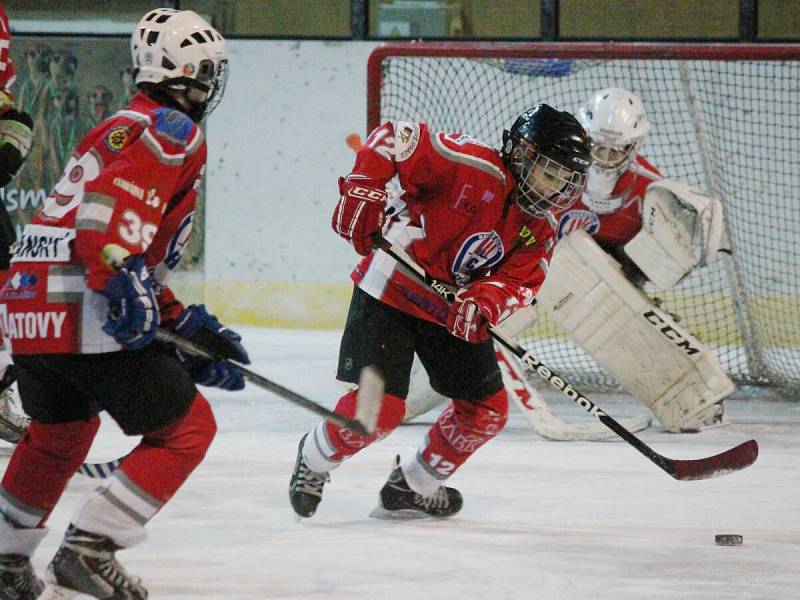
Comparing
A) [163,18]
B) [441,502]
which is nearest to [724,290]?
[441,502]

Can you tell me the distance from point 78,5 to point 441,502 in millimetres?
5236

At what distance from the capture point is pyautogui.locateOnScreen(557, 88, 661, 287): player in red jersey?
4.70 metres

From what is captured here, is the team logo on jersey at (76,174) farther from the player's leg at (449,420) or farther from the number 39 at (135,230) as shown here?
the player's leg at (449,420)

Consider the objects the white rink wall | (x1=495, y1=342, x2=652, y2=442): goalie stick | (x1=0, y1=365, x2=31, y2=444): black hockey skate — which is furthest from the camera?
the white rink wall

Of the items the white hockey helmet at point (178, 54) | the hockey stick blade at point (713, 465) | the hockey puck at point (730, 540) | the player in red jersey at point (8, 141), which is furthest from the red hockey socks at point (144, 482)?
the player in red jersey at point (8, 141)

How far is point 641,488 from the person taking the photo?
3.50 m

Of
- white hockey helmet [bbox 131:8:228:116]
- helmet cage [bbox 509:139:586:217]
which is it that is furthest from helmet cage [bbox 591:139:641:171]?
white hockey helmet [bbox 131:8:228:116]

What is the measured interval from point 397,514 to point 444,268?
60 cm

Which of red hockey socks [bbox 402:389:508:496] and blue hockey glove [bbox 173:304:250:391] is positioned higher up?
blue hockey glove [bbox 173:304:250:391]

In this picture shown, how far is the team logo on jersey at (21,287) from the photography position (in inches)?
85.4

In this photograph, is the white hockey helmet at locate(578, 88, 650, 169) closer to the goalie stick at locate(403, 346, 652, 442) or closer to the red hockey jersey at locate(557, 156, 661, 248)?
the red hockey jersey at locate(557, 156, 661, 248)

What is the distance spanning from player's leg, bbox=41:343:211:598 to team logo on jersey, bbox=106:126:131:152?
33cm

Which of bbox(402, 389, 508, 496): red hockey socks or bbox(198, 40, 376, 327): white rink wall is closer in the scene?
bbox(402, 389, 508, 496): red hockey socks

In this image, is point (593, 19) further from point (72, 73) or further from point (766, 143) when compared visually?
point (72, 73)
